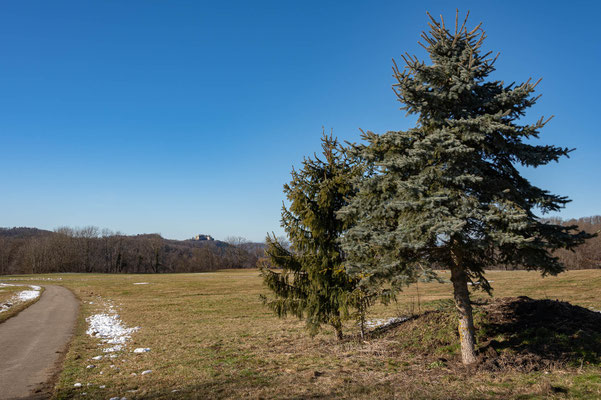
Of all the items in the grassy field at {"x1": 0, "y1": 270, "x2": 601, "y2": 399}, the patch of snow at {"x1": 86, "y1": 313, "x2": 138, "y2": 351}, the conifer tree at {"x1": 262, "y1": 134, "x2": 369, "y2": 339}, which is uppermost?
the conifer tree at {"x1": 262, "y1": 134, "x2": 369, "y2": 339}

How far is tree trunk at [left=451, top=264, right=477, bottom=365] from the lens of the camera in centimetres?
782

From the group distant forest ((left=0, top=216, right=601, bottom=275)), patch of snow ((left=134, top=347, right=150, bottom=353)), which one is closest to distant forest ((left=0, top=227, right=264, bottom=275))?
distant forest ((left=0, top=216, right=601, bottom=275))

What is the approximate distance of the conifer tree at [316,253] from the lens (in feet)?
34.4

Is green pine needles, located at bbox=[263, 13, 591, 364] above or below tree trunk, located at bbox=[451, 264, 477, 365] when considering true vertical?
above

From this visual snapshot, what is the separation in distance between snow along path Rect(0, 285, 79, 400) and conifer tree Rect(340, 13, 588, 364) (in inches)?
314

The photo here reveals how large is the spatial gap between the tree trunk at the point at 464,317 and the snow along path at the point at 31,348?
921 centimetres

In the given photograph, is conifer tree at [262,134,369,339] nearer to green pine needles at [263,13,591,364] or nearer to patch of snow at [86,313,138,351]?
green pine needles at [263,13,591,364]

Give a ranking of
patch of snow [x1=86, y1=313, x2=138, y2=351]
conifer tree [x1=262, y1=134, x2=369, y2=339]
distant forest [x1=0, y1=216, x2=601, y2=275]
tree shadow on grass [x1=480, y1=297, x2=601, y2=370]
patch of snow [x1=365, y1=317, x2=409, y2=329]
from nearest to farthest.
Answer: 1. tree shadow on grass [x1=480, y1=297, x2=601, y2=370]
2. conifer tree [x1=262, y1=134, x2=369, y2=339]
3. patch of snow [x1=365, y1=317, x2=409, y2=329]
4. patch of snow [x1=86, y1=313, x2=138, y2=351]
5. distant forest [x1=0, y1=216, x2=601, y2=275]

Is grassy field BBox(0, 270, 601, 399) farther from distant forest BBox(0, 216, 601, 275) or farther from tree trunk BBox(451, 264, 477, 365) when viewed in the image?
distant forest BBox(0, 216, 601, 275)

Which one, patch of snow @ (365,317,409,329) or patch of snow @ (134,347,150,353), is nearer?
patch of snow @ (134,347,150,353)

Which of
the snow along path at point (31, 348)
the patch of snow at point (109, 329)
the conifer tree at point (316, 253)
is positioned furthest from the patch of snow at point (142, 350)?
the conifer tree at point (316, 253)

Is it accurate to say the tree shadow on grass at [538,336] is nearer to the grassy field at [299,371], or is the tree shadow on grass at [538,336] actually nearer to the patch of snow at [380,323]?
the grassy field at [299,371]

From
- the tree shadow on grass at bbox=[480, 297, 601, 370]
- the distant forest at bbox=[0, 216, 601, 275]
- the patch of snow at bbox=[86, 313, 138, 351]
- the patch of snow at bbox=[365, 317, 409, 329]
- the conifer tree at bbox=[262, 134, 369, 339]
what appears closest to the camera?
the tree shadow on grass at bbox=[480, 297, 601, 370]

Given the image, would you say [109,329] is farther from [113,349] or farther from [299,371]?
[299,371]
